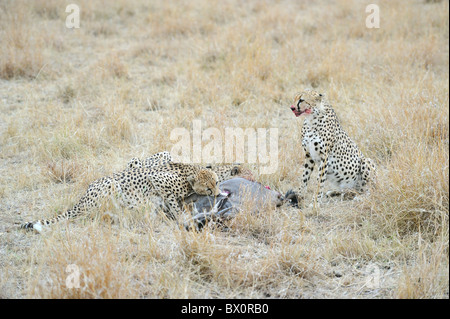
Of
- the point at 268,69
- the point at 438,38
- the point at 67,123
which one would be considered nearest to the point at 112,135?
the point at 67,123

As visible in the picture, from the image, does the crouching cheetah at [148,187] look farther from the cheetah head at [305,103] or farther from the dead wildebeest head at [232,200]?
the cheetah head at [305,103]

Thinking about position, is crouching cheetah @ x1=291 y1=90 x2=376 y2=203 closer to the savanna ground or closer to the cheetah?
the savanna ground

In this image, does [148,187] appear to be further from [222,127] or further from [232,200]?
[222,127]

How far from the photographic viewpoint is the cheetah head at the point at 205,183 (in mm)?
4582

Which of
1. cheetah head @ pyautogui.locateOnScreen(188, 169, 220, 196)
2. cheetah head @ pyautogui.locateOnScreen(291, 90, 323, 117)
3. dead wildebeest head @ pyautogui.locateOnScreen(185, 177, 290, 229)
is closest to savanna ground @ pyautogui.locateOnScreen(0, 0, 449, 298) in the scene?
dead wildebeest head @ pyautogui.locateOnScreen(185, 177, 290, 229)

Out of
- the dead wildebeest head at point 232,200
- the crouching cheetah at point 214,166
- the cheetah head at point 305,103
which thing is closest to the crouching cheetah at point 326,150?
the cheetah head at point 305,103

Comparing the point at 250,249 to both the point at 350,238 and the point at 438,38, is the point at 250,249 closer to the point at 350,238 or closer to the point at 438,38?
the point at 350,238

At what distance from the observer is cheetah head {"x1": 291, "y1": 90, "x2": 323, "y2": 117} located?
4.88 metres

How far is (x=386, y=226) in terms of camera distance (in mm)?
4027

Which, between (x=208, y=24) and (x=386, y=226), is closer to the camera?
(x=386, y=226)

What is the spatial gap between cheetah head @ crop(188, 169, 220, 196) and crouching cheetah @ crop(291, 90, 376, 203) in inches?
29.7

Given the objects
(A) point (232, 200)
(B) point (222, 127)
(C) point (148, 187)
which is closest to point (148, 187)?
(C) point (148, 187)

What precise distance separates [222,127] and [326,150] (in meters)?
1.61
